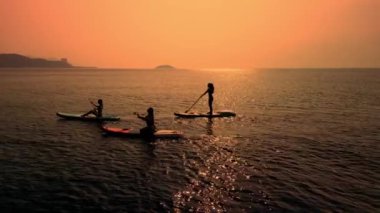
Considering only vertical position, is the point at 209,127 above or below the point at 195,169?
above

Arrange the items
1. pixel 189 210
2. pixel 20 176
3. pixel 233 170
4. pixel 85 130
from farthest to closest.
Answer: pixel 85 130 < pixel 233 170 < pixel 20 176 < pixel 189 210

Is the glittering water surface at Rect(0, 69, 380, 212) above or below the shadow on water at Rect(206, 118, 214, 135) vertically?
below

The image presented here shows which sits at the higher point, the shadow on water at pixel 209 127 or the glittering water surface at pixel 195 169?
the shadow on water at pixel 209 127

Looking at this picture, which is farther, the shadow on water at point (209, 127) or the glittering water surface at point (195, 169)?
the shadow on water at point (209, 127)

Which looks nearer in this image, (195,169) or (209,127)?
(195,169)

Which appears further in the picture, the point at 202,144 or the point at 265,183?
the point at 202,144

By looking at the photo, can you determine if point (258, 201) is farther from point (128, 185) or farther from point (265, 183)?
point (128, 185)

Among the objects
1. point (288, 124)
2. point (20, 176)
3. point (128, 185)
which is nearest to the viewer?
point (128, 185)

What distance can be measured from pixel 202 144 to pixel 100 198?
485 inches

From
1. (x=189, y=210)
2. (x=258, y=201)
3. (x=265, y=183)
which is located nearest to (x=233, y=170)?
(x=265, y=183)

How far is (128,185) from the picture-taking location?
58.5ft

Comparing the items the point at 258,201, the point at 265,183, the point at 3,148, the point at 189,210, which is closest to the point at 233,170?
the point at 265,183

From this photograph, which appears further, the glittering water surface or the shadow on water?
the shadow on water

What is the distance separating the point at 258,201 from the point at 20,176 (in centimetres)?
1350
